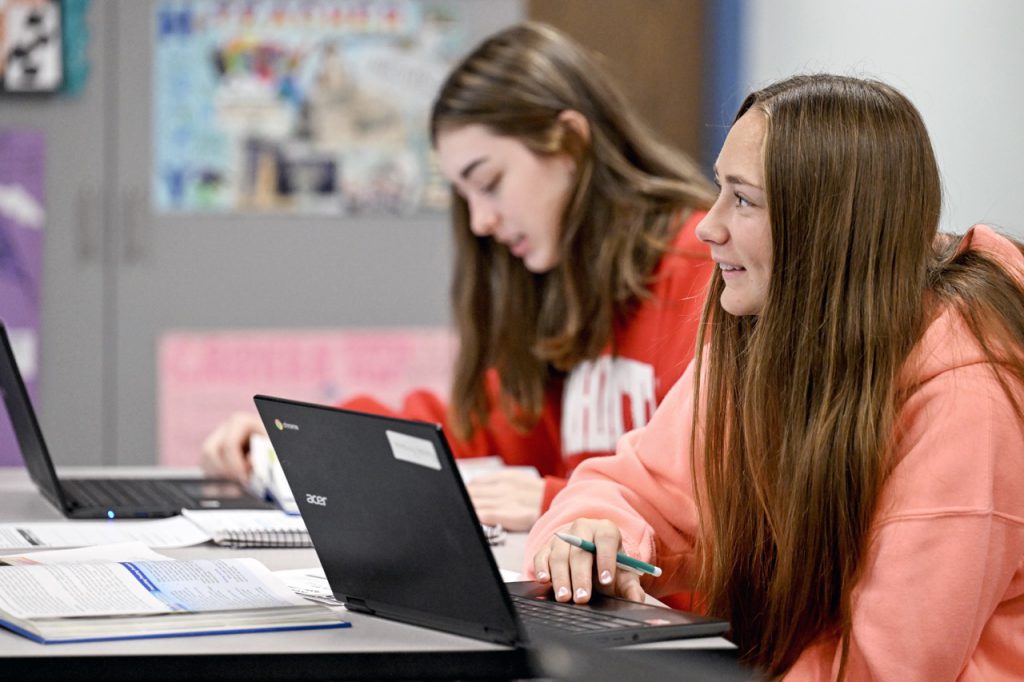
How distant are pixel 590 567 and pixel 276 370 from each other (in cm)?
206

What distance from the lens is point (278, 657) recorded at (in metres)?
0.97

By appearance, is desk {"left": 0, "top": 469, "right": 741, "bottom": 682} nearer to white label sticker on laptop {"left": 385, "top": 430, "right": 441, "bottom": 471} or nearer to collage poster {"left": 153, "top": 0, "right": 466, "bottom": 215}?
white label sticker on laptop {"left": 385, "top": 430, "right": 441, "bottom": 471}

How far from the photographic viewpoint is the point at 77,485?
6.02 ft

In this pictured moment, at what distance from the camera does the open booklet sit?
100 cm

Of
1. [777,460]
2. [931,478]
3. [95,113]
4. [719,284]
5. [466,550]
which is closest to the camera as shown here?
[466,550]

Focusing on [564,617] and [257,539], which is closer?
[564,617]

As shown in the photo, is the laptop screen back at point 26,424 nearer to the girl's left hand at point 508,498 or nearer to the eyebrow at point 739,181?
the girl's left hand at point 508,498

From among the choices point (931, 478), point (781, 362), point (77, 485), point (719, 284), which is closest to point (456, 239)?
point (77, 485)

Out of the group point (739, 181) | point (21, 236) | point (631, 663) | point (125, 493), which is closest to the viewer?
point (631, 663)

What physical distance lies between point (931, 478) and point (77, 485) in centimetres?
116

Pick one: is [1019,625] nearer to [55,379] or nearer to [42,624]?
[42,624]

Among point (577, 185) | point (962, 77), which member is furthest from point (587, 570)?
point (962, 77)

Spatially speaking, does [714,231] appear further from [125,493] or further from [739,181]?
[125,493]

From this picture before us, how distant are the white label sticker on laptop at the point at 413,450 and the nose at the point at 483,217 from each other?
1.11m
